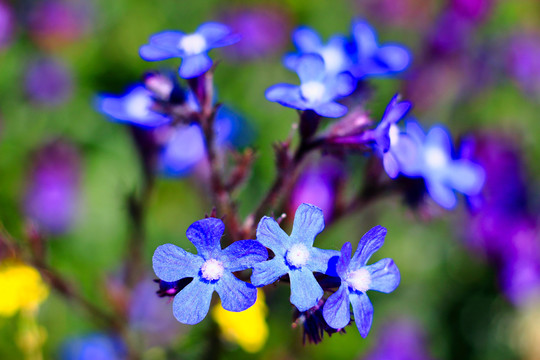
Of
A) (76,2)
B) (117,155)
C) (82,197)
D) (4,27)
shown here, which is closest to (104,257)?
(82,197)

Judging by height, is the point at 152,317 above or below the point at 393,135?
below

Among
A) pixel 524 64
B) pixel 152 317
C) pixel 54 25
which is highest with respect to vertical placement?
pixel 54 25

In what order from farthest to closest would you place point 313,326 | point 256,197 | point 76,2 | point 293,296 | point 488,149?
point 76,2
point 256,197
point 488,149
point 313,326
point 293,296

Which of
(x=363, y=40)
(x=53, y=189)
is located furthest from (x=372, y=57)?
(x=53, y=189)

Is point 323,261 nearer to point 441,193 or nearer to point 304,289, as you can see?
point 304,289

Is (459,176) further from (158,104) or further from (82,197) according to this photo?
(82,197)

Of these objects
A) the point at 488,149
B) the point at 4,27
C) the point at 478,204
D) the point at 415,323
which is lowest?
the point at 415,323

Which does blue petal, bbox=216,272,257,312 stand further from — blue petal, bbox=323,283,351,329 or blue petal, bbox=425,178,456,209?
blue petal, bbox=425,178,456,209
